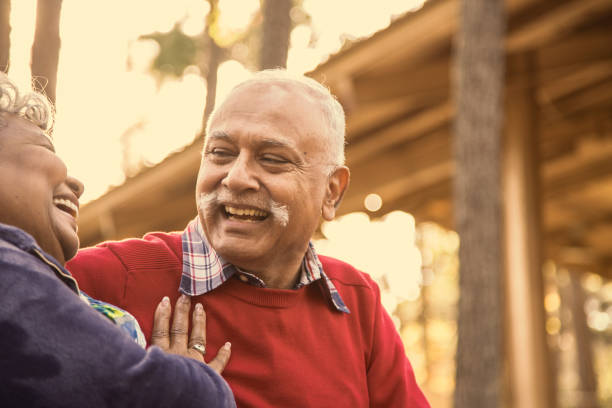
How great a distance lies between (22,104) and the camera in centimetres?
180

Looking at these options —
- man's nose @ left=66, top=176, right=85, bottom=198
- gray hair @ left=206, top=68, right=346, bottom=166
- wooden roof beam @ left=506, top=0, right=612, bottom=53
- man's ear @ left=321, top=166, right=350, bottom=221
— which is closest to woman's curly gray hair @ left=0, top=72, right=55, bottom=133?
man's nose @ left=66, top=176, right=85, bottom=198

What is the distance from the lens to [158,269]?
2184 millimetres

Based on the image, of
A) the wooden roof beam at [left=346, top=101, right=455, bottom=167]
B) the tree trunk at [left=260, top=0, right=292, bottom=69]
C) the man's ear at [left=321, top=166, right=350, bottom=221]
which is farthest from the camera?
the wooden roof beam at [left=346, top=101, right=455, bottom=167]

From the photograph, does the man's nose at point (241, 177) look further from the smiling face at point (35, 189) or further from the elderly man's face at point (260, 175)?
the smiling face at point (35, 189)

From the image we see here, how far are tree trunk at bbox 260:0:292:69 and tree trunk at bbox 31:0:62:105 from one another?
2980mm

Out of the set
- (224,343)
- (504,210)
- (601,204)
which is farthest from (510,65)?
(224,343)

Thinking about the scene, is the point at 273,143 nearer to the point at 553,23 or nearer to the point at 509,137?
the point at 553,23

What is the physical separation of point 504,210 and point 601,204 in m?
4.40

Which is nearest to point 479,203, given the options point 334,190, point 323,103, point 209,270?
point 334,190

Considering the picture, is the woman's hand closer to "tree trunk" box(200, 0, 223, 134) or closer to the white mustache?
the white mustache

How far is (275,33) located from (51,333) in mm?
4703

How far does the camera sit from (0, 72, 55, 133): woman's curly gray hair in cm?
178

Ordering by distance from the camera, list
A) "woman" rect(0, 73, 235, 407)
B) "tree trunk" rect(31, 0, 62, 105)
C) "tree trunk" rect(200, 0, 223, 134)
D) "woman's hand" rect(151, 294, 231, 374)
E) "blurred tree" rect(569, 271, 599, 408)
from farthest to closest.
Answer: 1. "blurred tree" rect(569, 271, 599, 408)
2. "tree trunk" rect(200, 0, 223, 134)
3. "tree trunk" rect(31, 0, 62, 105)
4. "woman's hand" rect(151, 294, 231, 374)
5. "woman" rect(0, 73, 235, 407)

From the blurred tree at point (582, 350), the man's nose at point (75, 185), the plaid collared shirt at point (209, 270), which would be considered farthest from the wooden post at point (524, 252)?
the blurred tree at point (582, 350)
